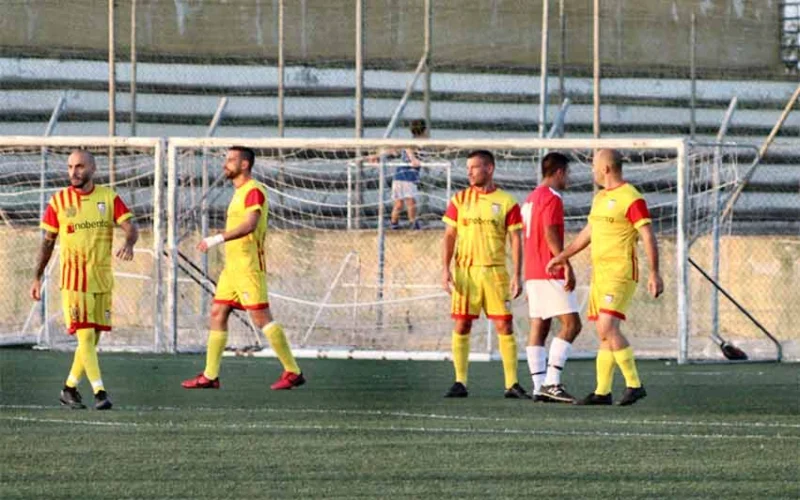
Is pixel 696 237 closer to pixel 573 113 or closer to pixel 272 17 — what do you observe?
pixel 573 113

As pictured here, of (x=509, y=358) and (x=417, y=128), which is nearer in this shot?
(x=509, y=358)

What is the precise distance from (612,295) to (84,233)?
3.01 metres

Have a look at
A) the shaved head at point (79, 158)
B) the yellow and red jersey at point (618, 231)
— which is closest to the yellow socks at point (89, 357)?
the shaved head at point (79, 158)

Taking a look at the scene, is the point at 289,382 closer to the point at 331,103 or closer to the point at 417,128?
the point at 417,128

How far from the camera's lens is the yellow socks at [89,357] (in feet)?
34.3

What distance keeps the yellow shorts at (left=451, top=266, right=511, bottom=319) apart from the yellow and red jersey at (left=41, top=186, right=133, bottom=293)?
2.27 metres

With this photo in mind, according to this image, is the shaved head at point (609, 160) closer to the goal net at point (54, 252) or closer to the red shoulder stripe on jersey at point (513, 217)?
the red shoulder stripe on jersey at point (513, 217)

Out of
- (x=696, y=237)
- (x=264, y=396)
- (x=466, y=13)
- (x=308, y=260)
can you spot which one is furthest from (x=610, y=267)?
(x=466, y=13)

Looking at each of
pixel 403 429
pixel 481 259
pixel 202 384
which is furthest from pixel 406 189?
pixel 403 429

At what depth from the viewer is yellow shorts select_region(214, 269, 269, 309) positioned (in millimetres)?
12203

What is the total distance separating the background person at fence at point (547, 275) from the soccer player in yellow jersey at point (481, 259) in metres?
0.13

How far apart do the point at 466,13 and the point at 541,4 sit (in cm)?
89

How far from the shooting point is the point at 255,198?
39.5ft

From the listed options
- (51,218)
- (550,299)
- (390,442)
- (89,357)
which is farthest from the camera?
(550,299)
